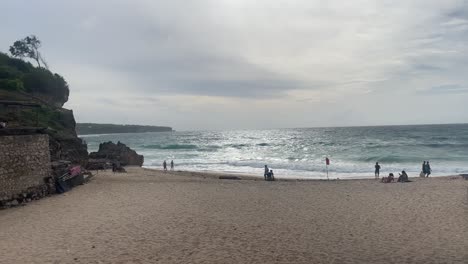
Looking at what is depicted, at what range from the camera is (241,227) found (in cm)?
1205

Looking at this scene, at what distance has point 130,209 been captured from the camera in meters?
14.9

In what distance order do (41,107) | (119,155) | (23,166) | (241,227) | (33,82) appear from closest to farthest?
1. (241,227)
2. (23,166)
3. (41,107)
4. (119,155)
5. (33,82)

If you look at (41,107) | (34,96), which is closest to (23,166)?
(41,107)

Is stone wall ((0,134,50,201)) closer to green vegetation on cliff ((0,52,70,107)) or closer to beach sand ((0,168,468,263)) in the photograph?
beach sand ((0,168,468,263))

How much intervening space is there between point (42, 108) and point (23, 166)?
17.3 m

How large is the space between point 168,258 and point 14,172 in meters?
9.69

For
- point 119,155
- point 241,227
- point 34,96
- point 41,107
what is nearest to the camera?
point 241,227

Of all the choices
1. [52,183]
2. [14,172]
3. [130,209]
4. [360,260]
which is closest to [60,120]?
[52,183]

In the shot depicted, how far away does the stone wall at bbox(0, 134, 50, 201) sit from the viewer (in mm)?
14748

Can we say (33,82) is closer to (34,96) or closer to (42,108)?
(34,96)

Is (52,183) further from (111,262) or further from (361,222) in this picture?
(361,222)

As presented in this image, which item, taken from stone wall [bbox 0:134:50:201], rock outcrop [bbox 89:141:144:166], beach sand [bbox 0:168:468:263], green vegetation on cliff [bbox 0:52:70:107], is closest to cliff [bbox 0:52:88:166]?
green vegetation on cliff [bbox 0:52:70:107]

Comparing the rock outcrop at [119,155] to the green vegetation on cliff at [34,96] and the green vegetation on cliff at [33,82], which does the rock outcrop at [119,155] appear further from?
the green vegetation on cliff at [33,82]

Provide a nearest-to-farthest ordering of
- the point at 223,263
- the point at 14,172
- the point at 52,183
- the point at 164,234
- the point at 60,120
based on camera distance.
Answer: the point at 223,263
the point at 164,234
the point at 14,172
the point at 52,183
the point at 60,120
